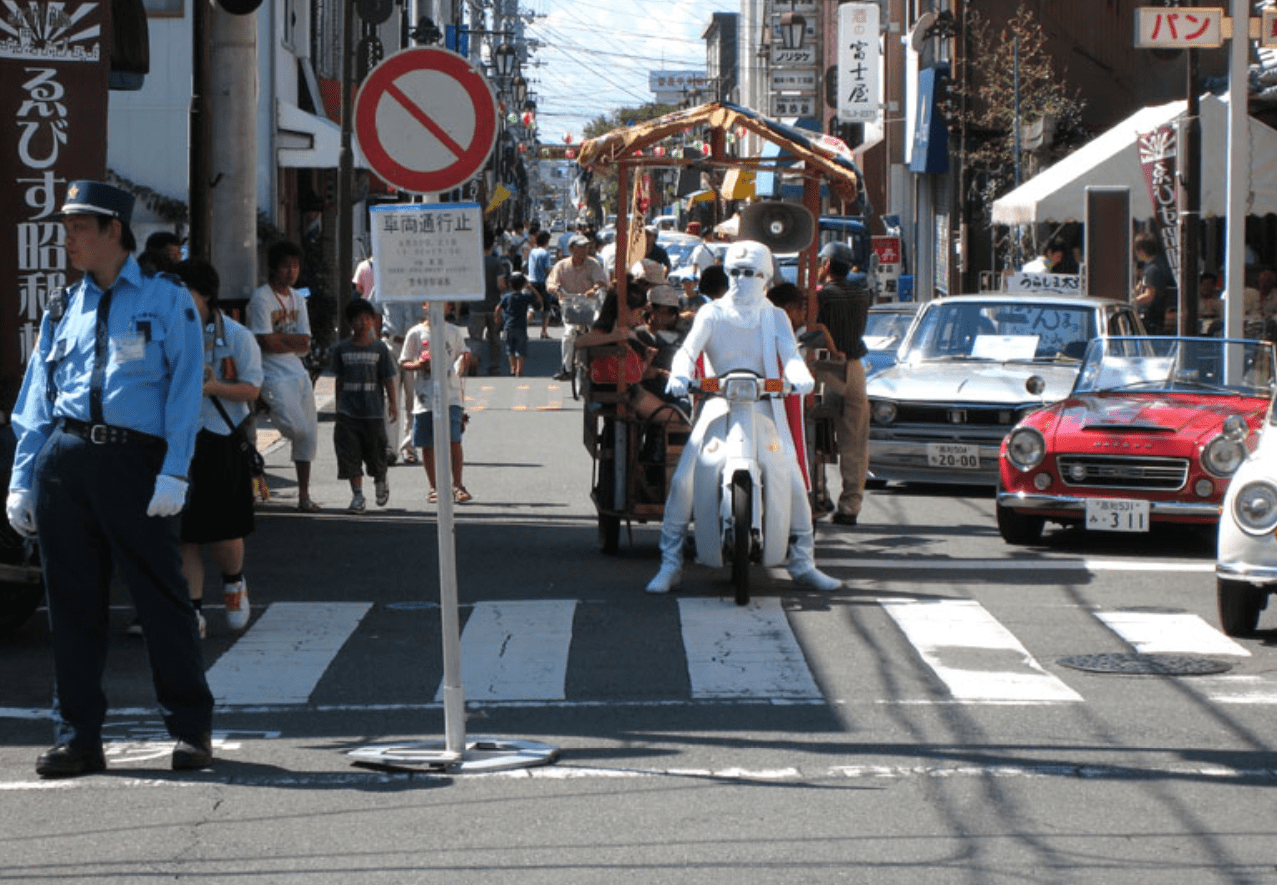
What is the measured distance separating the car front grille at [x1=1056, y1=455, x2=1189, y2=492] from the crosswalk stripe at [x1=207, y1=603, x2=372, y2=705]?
491 cm

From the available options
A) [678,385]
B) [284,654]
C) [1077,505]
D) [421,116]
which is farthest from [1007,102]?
[421,116]

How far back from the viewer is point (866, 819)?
6.88 m

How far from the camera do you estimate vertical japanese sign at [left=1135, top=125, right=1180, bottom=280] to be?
23.1m

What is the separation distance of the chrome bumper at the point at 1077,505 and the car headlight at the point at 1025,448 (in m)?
0.21

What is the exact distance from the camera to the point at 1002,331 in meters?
19.1

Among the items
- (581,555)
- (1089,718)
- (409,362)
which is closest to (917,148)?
(409,362)

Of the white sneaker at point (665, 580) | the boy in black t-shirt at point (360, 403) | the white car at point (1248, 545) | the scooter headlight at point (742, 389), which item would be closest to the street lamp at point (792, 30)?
the boy in black t-shirt at point (360, 403)

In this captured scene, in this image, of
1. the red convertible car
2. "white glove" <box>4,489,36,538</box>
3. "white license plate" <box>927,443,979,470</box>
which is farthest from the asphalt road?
"white license plate" <box>927,443,979,470</box>

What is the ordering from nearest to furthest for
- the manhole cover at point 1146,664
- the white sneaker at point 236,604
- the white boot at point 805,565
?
the manhole cover at point 1146,664, the white sneaker at point 236,604, the white boot at point 805,565

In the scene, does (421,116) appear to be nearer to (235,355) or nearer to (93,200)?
(93,200)

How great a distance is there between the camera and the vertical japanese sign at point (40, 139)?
1273cm

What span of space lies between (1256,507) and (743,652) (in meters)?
2.58

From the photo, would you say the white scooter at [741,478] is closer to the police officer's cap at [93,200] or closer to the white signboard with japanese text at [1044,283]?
the police officer's cap at [93,200]

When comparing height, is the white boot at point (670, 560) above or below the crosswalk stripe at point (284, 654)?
above
